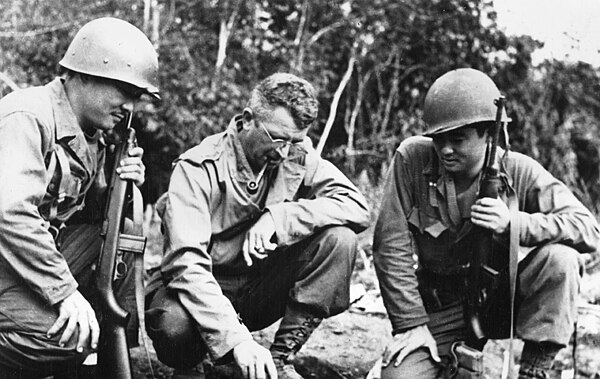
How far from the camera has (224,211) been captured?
3951 millimetres

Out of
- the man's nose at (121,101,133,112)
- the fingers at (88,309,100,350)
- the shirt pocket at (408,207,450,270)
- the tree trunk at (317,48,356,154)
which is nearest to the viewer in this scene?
the fingers at (88,309,100,350)

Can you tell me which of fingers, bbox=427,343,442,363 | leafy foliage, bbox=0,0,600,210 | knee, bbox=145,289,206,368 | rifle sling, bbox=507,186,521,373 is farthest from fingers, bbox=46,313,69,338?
leafy foliage, bbox=0,0,600,210

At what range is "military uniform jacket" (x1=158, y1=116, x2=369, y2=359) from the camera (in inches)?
138

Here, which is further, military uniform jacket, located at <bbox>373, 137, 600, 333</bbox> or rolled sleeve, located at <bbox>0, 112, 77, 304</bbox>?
military uniform jacket, located at <bbox>373, 137, 600, 333</bbox>

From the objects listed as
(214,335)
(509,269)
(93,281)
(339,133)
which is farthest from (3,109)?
(339,133)

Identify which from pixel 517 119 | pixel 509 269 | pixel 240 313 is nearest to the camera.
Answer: pixel 509 269

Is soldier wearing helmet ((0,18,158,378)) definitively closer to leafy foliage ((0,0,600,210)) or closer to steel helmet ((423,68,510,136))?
steel helmet ((423,68,510,136))

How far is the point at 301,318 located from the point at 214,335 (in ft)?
1.81

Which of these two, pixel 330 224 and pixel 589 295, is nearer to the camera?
pixel 330 224

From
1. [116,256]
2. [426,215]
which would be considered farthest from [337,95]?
[116,256]

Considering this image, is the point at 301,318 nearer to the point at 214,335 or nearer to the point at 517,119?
the point at 214,335

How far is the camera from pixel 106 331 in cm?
353

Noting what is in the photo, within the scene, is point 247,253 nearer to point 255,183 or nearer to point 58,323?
point 255,183

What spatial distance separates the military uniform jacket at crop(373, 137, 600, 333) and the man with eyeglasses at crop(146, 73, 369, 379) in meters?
0.19
